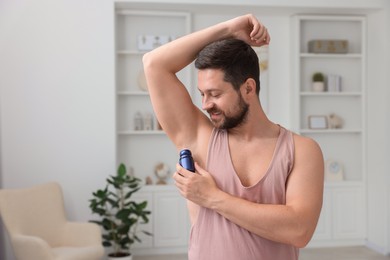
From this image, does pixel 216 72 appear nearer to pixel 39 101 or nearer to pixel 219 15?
pixel 39 101

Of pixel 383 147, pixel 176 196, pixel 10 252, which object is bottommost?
pixel 10 252

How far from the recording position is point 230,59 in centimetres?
127

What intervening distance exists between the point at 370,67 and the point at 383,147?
34.1 inches

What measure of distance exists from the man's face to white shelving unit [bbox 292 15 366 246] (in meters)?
4.70


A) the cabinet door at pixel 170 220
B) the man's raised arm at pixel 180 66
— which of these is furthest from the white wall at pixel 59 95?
the man's raised arm at pixel 180 66

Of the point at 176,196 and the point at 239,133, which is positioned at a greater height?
the point at 239,133

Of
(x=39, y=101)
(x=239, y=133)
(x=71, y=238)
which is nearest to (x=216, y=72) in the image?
(x=239, y=133)

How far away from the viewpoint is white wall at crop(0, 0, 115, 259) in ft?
17.0

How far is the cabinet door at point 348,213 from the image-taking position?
6.03 m

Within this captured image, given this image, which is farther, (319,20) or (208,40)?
(319,20)

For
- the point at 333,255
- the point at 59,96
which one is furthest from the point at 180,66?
the point at 333,255

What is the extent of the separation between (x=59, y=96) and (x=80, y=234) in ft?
4.43

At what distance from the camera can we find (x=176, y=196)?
5.73m

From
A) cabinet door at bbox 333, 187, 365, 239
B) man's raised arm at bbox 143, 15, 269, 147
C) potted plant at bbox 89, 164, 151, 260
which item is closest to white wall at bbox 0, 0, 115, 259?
potted plant at bbox 89, 164, 151, 260
